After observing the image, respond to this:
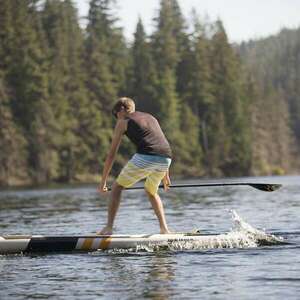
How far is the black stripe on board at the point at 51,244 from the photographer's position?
11.1m

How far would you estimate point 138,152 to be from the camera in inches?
447

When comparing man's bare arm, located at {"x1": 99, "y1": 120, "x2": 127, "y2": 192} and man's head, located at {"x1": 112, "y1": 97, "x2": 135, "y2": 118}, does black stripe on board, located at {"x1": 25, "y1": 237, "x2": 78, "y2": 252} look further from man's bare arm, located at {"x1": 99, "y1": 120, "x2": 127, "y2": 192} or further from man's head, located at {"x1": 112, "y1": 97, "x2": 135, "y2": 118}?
man's head, located at {"x1": 112, "y1": 97, "x2": 135, "y2": 118}

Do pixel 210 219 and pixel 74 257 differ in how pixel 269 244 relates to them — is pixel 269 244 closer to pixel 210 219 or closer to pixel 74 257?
pixel 74 257

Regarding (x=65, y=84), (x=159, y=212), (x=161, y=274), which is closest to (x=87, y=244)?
(x=159, y=212)

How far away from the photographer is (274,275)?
342 inches

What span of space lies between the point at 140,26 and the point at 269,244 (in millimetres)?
75458

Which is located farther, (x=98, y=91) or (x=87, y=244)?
(x=98, y=91)

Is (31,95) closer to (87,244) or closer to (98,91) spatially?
(98,91)

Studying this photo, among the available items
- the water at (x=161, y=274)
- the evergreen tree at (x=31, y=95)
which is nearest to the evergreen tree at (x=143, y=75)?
the evergreen tree at (x=31, y=95)

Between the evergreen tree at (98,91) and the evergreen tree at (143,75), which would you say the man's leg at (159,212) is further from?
the evergreen tree at (143,75)

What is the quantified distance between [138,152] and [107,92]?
67828 millimetres

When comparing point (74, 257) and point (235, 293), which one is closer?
point (235, 293)

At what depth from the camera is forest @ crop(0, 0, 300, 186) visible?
69750 millimetres

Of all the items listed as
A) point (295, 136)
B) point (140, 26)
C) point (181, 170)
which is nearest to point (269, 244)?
point (181, 170)
